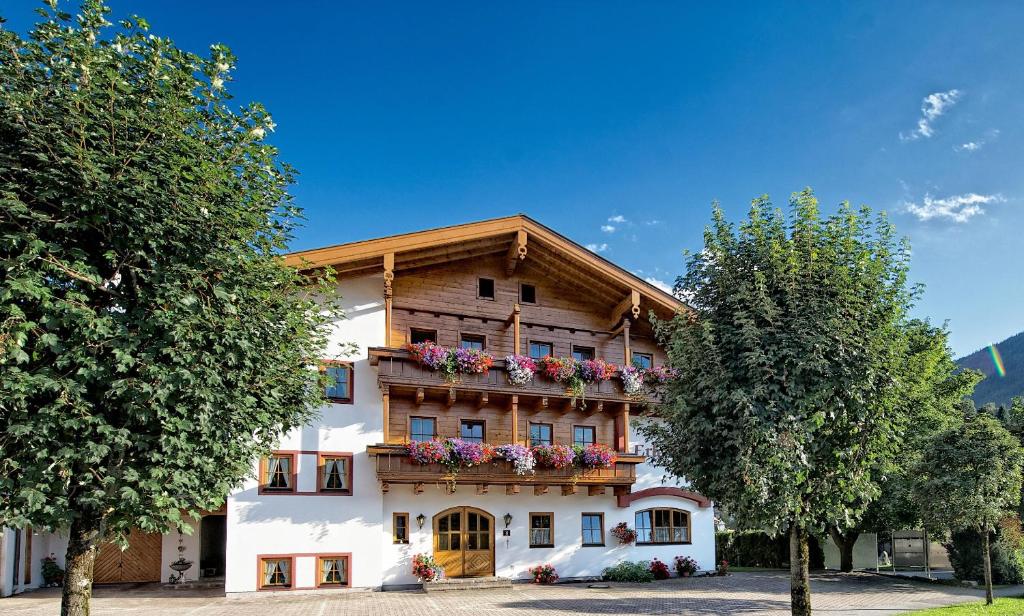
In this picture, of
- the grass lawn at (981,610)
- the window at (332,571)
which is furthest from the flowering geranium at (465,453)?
the grass lawn at (981,610)

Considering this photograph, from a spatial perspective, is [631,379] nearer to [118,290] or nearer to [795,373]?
[795,373]

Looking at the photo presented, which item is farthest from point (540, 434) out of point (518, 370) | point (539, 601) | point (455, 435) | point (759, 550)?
point (759, 550)

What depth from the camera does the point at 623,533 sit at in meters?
23.5

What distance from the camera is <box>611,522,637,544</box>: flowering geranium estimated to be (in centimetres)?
2348

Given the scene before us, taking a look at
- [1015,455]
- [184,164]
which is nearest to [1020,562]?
[1015,455]

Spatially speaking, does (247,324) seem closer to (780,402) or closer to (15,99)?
(15,99)

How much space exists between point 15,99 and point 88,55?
958 millimetres

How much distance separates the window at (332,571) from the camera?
20.2m

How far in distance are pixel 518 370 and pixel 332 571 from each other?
754cm

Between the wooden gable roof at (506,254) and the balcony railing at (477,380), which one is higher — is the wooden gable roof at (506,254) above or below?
above

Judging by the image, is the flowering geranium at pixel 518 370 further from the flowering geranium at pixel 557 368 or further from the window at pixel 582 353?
the window at pixel 582 353

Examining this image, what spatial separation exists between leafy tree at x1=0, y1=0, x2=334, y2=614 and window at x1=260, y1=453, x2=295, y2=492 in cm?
1086

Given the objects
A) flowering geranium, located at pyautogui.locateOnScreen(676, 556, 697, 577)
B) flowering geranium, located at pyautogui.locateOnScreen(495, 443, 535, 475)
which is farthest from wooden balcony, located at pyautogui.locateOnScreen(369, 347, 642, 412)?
flowering geranium, located at pyautogui.locateOnScreen(676, 556, 697, 577)

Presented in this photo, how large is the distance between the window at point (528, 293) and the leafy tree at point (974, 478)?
39.5ft
